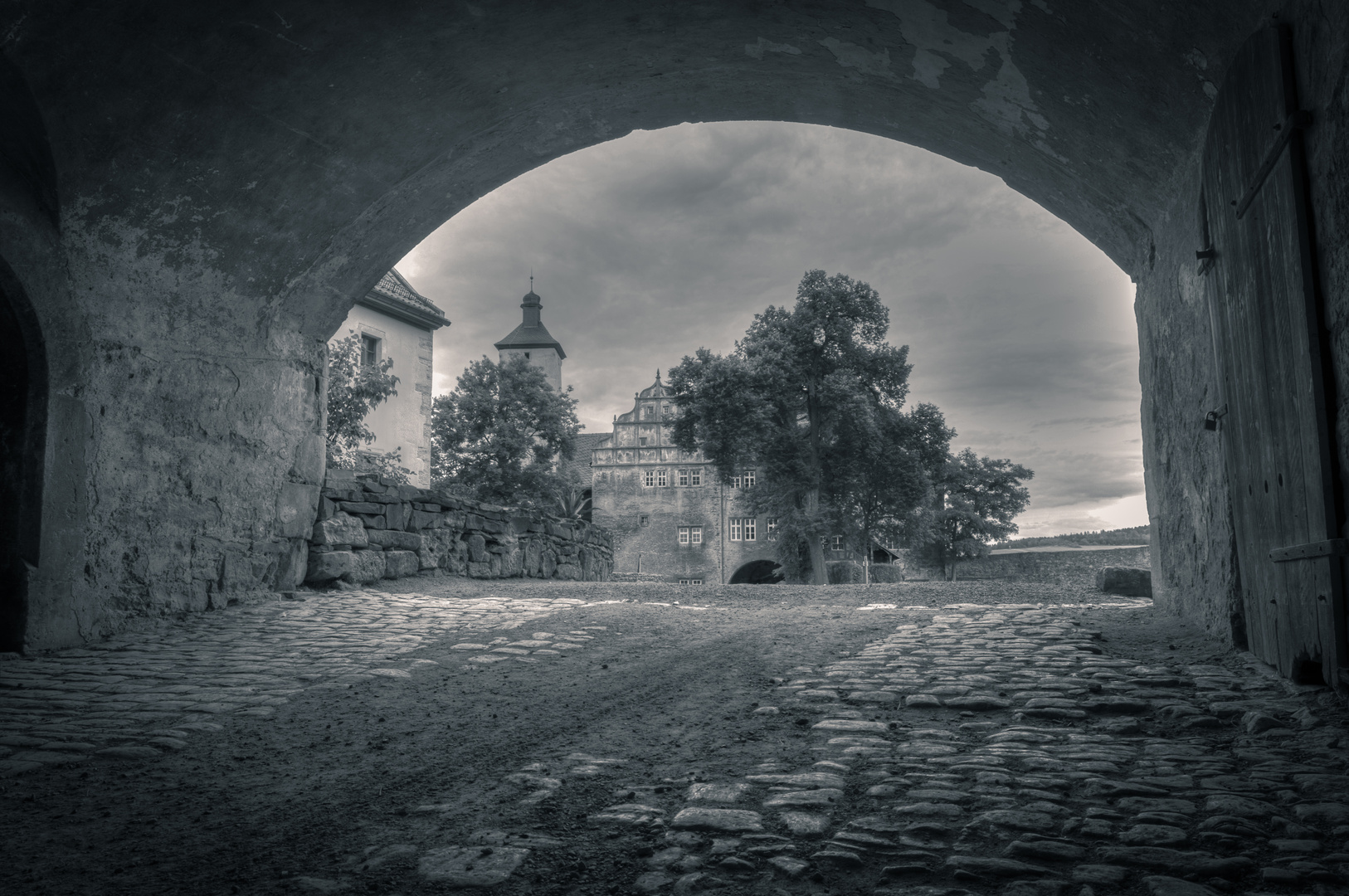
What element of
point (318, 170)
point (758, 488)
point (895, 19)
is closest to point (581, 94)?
point (318, 170)

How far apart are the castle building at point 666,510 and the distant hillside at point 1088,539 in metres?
11.4

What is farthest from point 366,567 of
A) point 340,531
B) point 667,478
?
point 667,478

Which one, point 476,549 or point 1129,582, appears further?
point 476,549

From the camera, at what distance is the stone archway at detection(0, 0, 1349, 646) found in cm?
437

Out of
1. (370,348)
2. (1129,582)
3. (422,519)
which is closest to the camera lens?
(1129,582)

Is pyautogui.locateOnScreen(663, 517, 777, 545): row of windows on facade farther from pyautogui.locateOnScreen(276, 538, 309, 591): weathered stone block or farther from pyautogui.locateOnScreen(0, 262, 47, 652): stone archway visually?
pyautogui.locateOnScreen(0, 262, 47, 652): stone archway

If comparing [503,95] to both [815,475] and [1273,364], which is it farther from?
[815,475]

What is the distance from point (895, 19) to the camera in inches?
189

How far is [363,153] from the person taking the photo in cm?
594

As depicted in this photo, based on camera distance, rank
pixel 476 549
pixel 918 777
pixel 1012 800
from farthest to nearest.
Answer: pixel 476 549 < pixel 918 777 < pixel 1012 800

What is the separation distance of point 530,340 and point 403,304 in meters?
A: 26.0

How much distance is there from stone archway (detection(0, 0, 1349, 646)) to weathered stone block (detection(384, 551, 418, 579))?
2044mm

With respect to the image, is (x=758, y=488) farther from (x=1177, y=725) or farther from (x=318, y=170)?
(x=1177, y=725)

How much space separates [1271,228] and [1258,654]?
6.16 feet
